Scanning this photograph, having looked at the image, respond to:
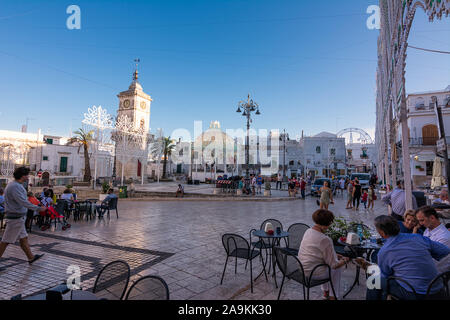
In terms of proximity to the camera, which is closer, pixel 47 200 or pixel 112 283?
pixel 112 283

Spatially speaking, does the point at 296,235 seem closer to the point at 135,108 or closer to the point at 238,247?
the point at 238,247

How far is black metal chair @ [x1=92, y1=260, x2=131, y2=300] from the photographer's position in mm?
2133

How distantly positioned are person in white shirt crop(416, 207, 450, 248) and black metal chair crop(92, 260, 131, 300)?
12.3 ft

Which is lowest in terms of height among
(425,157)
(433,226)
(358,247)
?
(358,247)

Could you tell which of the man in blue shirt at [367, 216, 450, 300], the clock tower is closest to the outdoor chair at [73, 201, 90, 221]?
the man in blue shirt at [367, 216, 450, 300]

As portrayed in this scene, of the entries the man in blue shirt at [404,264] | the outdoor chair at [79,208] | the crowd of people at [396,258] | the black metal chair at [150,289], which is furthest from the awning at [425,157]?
the black metal chair at [150,289]

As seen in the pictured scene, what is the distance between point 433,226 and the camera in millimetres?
3160

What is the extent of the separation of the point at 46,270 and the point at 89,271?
744 mm

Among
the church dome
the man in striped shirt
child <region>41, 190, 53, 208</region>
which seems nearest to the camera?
the man in striped shirt

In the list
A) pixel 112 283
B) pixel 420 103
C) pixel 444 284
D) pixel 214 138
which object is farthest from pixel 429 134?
pixel 214 138

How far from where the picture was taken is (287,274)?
2.97 meters

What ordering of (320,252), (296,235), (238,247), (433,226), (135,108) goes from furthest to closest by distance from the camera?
1. (135,108)
2. (296,235)
3. (238,247)
4. (433,226)
5. (320,252)

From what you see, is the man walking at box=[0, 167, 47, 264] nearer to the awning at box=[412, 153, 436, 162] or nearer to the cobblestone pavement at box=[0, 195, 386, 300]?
the cobblestone pavement at box=[0, 195, 386, 300]

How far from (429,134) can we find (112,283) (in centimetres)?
3266
